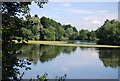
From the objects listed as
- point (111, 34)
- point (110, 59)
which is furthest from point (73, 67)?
point (111, 34)

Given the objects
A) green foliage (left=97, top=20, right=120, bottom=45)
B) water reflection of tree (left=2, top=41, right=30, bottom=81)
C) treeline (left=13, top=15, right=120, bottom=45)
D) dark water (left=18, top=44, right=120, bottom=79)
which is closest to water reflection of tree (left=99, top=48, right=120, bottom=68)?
dark water (left=18, top=44, right=120, bottom=79)

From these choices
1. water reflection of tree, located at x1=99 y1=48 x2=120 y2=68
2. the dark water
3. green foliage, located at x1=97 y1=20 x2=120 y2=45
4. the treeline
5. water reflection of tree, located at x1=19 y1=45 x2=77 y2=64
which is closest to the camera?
the treeline

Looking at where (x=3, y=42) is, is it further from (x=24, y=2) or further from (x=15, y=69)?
(x=24, y=2)

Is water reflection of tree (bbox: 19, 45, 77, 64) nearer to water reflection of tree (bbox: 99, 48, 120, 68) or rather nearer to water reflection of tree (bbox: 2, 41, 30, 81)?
water reflection of tree (bbox: 99, 48, 120, 68)

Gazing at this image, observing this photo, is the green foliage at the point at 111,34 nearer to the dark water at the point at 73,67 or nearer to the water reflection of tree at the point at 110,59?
the water reflection of tree at the point at 110,59

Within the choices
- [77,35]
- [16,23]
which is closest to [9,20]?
[16,23]

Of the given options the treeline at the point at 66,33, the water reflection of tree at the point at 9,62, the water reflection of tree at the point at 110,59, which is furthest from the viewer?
the water reflection of tree at the point at 110,59

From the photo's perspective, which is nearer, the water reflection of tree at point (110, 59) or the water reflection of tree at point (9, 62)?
the water reflection of tree at point (9, 62)

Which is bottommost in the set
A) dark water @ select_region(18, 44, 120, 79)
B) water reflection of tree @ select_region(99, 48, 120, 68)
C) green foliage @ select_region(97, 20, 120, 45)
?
water reflection of tree @ select_region(99, 48, 120, 68)

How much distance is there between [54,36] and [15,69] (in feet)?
127

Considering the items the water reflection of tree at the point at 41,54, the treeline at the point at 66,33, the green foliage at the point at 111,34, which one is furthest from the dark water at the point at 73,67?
the green foliage at the point at 111,34

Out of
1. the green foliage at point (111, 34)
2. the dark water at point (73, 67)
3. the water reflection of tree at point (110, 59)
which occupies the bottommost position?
the water reflection of tree at point (110, 59)

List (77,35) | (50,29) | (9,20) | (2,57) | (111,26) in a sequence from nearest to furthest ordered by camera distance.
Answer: (2,57), (9,20), (111,26), (50,29), (77,35)

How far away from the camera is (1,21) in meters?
1.54
